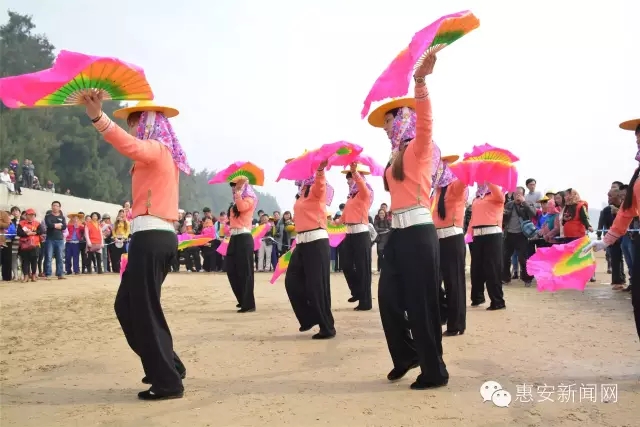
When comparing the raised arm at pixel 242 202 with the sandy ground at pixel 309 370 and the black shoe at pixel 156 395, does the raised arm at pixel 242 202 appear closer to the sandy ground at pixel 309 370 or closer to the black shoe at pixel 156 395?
the sandy ground at pixel 309 370

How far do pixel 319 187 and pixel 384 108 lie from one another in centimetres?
224

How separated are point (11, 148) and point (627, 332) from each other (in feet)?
128

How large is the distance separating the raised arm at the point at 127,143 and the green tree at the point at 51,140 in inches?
1396

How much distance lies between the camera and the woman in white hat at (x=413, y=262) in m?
4.45

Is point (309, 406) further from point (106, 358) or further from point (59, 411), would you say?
point (106, 358)

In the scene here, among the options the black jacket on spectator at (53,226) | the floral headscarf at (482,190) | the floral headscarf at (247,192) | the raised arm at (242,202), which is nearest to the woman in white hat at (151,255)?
the raised arm at (242,202)

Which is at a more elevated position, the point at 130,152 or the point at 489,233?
the point at 130,152

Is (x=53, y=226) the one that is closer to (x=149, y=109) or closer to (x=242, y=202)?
(x=242, y=202)

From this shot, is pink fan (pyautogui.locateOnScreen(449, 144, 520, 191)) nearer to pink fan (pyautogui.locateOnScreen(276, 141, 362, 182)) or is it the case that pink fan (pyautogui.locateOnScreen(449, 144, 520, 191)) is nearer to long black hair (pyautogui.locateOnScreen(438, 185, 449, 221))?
long black hair (pyautogui.locateOnScreen(438, 185, 449, 221))

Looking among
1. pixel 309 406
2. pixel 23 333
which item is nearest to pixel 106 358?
pixel 23 333

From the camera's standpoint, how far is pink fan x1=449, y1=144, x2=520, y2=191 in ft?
23.0

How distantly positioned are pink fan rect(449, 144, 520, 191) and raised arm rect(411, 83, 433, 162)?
104 inches

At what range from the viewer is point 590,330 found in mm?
6973

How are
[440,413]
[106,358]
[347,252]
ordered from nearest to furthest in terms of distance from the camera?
[440,413]
[106,358]
[347,252]
